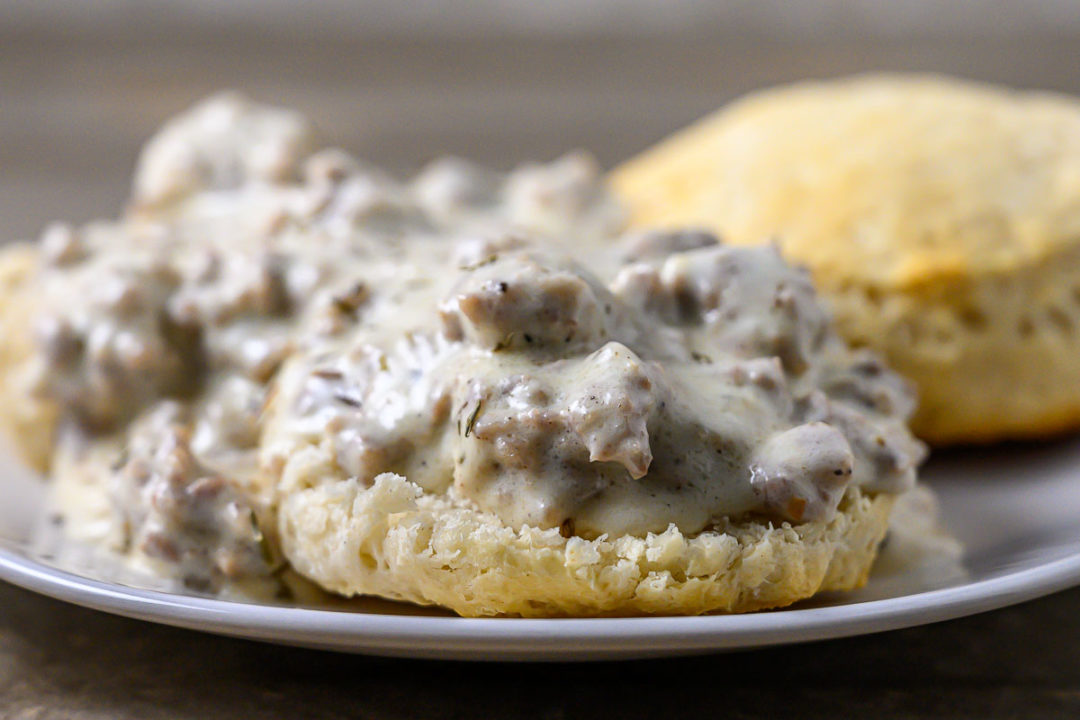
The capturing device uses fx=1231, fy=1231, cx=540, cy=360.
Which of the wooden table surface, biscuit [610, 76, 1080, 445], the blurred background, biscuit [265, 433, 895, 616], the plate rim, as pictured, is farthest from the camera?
the blurred background

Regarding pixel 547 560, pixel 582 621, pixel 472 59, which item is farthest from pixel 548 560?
pixel 472 59

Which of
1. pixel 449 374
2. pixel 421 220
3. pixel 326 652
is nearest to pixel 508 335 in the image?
pixel 449 374

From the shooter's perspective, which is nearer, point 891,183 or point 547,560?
point 547,560

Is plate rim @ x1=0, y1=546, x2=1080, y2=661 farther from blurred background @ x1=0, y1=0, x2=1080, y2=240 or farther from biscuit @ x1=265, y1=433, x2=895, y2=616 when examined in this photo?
blurred background @ x1=0, y1=0, x2=1080, y2=240

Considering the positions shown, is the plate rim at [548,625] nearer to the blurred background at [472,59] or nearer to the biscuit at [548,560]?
the biscuit at [548,560]

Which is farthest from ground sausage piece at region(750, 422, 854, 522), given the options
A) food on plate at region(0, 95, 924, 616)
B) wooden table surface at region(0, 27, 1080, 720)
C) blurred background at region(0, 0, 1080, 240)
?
blurred background at region(0, 0, 1080, 240)

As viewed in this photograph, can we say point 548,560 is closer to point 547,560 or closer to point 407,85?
point 547,560

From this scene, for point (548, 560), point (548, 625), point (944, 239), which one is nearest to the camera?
point (548, 625)
